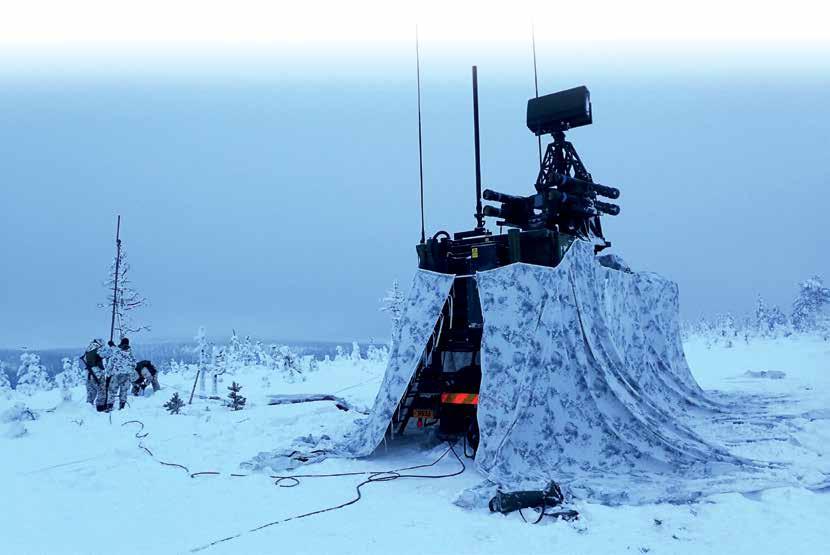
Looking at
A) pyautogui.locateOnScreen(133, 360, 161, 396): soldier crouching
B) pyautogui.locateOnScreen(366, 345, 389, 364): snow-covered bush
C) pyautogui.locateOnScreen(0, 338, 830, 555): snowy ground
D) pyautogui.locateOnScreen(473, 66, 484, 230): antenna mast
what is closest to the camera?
pyautogui.locateOnScreen(0, 338, 830, 555): snowy ground

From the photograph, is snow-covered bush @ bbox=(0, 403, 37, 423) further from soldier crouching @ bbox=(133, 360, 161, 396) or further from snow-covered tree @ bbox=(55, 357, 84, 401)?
snow-covered tree @ bbox=(55, 357, 84, 401)

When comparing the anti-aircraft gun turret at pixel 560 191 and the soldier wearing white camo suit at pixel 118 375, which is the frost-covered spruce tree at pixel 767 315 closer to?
the anti-aircraft gun turret at pixel 560 191

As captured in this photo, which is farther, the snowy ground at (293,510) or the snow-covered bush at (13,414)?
the snow-covered bush at (13,414)

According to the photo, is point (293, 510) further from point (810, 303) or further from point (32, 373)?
point (810, 303)

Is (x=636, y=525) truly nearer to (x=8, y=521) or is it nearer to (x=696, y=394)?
(x=8, y=521)

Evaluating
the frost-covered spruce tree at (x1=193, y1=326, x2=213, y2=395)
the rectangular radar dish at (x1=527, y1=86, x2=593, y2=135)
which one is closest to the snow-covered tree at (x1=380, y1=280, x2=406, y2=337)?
the frost-covered spruce tree at (x1=193, y1=326, x2=213, y2=395)

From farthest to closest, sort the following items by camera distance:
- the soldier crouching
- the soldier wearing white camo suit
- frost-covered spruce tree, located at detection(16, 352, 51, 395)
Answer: frost-covered spruce tree, located at detection(16, 352, 51, 395) → the soldier crouching → the soldier wearing white camo suit

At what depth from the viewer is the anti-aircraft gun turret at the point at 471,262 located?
302 inches

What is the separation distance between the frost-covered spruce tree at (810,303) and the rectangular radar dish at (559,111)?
38274mm

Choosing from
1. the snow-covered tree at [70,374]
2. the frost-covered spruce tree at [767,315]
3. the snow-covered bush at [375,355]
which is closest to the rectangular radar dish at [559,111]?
the snow-covered bush at [375,355]

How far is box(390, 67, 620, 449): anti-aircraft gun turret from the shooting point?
7668mm

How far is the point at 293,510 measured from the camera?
5.52m

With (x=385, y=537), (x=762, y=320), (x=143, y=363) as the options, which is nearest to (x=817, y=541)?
(x=385, y=537)

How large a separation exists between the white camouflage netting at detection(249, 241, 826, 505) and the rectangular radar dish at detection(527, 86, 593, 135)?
4.21 metres
